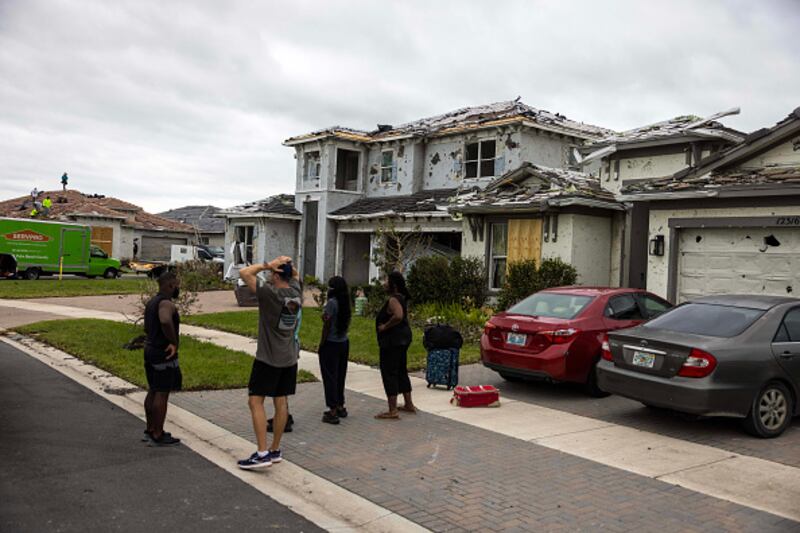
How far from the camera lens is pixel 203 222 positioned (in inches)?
2255

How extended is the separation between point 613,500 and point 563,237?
Result: 11161 mm

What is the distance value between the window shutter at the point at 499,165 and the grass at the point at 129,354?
12840mm

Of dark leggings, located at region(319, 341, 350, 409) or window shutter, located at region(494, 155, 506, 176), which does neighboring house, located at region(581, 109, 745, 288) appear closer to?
Answer: window shutter, located at region(494, 155, 506, 176)

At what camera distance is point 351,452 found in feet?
21.7

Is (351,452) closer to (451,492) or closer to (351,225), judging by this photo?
(451,492)

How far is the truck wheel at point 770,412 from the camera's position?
23.5 ft

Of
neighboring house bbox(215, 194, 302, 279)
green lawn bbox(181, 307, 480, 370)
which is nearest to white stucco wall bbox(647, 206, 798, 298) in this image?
green lawn bbox(181, 307, 480, 370)

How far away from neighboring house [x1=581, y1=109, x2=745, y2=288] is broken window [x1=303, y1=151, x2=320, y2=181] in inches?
588

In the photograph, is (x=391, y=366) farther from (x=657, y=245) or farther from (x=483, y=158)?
(x=483, y=158)

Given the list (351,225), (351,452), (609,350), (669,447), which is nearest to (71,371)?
(351,452)

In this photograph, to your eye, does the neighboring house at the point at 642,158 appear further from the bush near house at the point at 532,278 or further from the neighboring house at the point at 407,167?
the neighboring house at the point at 407,167

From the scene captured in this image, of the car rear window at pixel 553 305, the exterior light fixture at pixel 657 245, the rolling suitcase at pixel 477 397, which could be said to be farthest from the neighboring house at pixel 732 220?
the rolling suitcase at pixel 477 397

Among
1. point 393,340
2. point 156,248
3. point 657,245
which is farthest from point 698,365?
point 156,248

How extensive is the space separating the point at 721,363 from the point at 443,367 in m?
3.77
